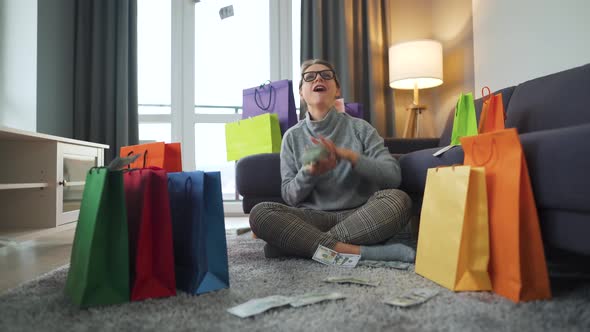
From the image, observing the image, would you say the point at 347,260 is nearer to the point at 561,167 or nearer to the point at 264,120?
the point at 561,167

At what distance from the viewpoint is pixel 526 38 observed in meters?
2.14

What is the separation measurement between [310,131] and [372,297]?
879 mm

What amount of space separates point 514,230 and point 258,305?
59 cm

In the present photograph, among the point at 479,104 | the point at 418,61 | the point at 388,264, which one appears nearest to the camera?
the point at 388,264

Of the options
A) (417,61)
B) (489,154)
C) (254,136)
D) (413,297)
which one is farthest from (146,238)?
(417,61)

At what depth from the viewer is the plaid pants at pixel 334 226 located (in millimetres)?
1313

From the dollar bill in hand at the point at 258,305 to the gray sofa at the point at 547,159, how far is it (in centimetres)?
64

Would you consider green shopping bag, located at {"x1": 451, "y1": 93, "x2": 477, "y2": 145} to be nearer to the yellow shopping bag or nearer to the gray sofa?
the gray sofa

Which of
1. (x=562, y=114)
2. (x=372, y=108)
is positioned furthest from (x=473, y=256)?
(x=372, y=108)

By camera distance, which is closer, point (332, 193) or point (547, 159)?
point (547, 159)

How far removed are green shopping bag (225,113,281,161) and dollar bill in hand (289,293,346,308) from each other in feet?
4.04

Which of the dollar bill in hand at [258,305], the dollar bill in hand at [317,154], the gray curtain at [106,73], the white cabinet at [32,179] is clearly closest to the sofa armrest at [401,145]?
the dollar bill in hand at [317,154]

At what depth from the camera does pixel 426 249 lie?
110 cm

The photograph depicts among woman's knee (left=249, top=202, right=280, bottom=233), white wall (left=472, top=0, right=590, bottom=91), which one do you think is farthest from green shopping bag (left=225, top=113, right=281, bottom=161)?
white wall (left=472, top=0, right=590, bottom=91)
